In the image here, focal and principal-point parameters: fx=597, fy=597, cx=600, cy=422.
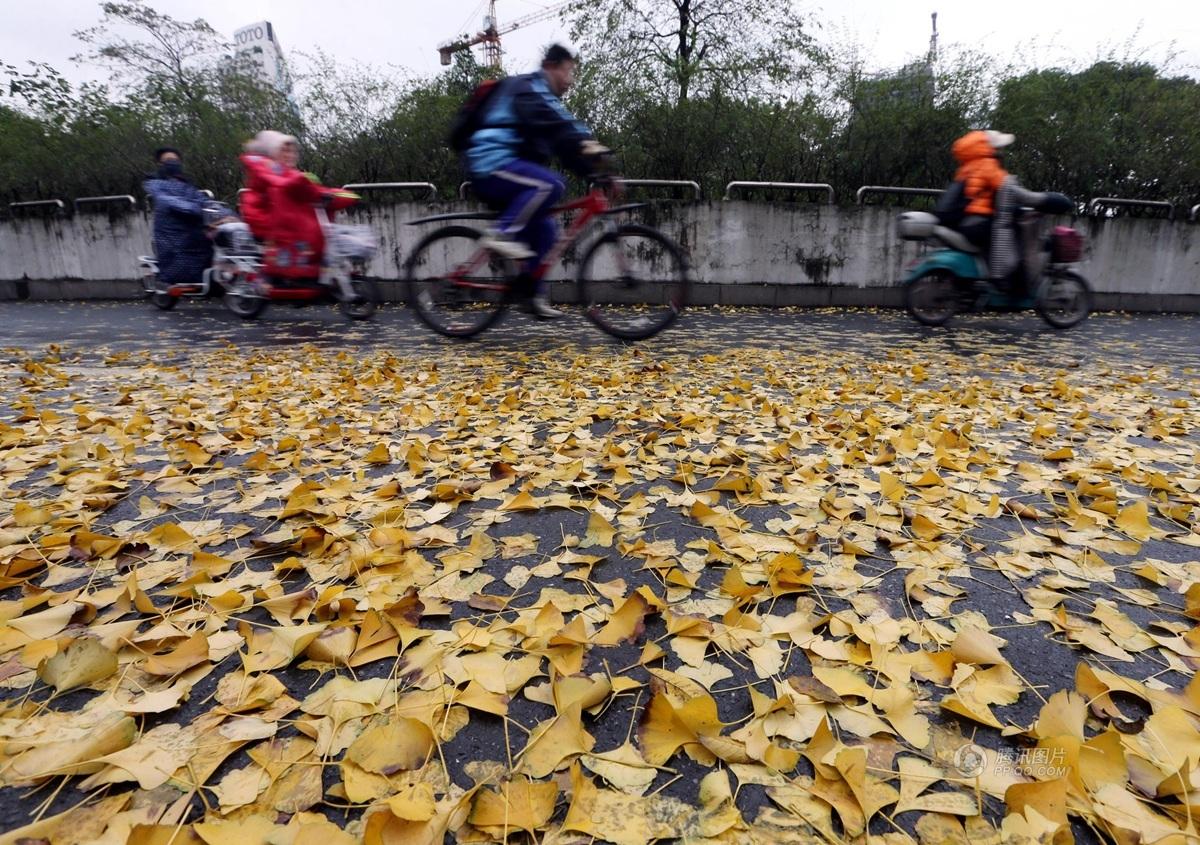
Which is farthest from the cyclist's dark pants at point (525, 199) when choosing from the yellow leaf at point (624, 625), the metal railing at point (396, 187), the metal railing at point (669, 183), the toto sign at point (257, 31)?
the toto sign at point (257, 31)

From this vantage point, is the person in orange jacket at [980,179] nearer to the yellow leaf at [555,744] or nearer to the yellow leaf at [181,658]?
the yellow leaf at [555,744]

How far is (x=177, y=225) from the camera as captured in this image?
24.5 ft

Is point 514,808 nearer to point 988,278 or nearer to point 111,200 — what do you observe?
point 988,278

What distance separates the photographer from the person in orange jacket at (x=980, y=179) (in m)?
6.02

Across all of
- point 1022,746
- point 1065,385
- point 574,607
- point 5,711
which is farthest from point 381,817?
point 1065,385

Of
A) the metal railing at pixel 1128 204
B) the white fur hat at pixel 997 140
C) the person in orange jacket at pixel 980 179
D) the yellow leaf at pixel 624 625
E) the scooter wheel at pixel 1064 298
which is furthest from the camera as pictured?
the metal railing at pixel 1128 204

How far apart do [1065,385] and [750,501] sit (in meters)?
3.04

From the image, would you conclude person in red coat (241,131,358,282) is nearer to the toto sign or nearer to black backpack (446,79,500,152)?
black backpack (446,79,500,152)

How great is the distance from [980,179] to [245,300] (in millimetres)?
8117

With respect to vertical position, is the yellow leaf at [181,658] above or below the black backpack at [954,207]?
below

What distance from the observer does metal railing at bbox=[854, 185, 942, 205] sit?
8602 millimetres

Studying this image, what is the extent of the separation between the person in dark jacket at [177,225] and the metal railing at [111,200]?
2.50m

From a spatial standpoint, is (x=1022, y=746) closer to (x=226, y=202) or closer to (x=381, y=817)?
(x=381, y=817)

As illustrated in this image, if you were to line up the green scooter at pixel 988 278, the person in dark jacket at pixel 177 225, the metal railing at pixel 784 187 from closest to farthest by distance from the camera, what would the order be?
the green scooter at pixel 988 278 < the person in dark jacket at pixel 177 225 < the metal railing at pixel 784 187
